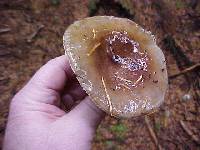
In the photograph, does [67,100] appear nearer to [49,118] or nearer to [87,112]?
[49,118]

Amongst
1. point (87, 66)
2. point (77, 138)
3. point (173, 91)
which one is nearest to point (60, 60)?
point (87, 66)

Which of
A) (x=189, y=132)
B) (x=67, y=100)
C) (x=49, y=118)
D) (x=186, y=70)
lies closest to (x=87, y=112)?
(x=49, y=118)

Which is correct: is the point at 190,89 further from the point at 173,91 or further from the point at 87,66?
the point at 87,66

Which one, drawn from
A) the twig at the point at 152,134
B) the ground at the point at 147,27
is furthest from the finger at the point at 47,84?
the twig at the point at 152,134

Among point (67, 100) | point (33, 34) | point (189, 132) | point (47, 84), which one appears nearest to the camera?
point (47, 84)

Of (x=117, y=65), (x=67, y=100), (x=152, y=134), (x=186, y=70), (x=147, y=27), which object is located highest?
(x=117, y=65)

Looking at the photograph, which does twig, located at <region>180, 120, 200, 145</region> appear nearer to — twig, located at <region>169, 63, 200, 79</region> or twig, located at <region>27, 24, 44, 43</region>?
twig, located at <region>169, 63, 200, 79</region>

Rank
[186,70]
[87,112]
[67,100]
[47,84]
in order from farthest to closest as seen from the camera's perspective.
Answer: [186,70], [67,100], [47,84], [87,112]
